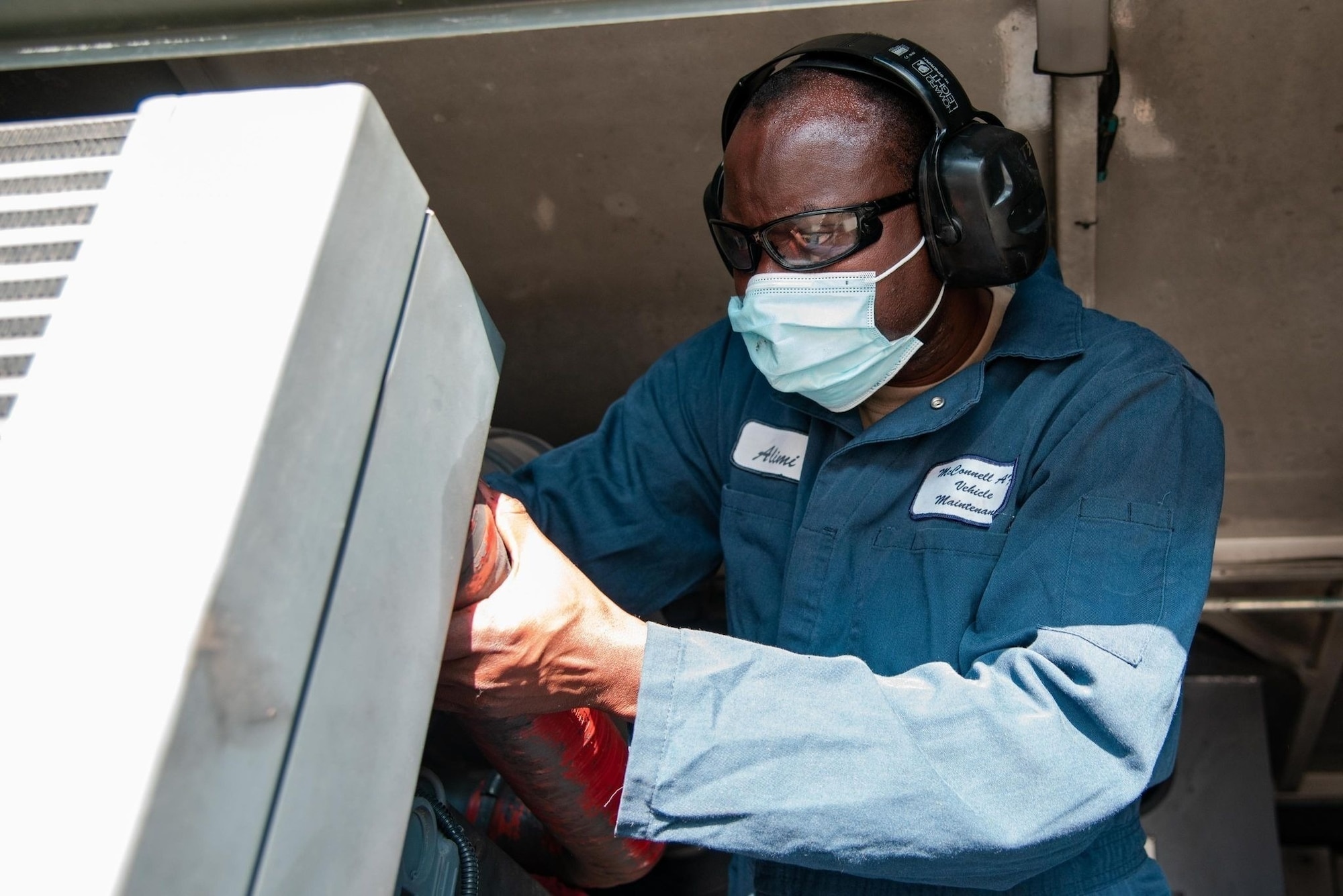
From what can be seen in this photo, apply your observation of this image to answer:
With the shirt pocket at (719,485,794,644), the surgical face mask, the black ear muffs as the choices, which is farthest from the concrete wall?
the shirt pocket at (719,485,794,644)

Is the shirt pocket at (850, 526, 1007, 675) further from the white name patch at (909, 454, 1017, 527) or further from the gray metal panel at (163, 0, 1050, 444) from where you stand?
the gray metal panel at (163, 0, 1050, 444)

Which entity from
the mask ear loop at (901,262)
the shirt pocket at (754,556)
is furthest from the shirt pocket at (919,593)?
the mask ear loop at (901,262)

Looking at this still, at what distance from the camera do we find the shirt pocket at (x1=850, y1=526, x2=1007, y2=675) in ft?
4.34

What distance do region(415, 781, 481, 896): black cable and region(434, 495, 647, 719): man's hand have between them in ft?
0.77

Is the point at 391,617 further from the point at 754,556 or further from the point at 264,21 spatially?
the point at 754,556

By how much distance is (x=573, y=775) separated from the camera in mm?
1284

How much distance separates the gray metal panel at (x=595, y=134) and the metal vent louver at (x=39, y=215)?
929 mm

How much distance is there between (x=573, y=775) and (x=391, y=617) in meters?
0.63

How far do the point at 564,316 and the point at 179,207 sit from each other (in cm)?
140

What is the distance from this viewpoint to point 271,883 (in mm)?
582

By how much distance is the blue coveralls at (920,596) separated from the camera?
3.24 feet

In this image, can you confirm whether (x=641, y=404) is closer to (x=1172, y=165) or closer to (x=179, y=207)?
(x=1172, y=165)

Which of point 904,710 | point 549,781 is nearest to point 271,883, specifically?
point 904,710

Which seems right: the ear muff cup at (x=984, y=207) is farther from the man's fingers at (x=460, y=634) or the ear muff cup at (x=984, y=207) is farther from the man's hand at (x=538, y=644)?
the man's fingers at (x=460, y=634)
